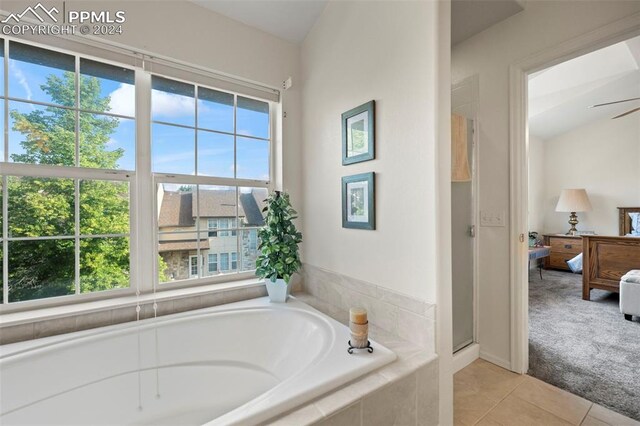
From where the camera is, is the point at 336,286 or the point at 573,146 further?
the point at 573,146

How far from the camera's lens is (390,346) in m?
1.45

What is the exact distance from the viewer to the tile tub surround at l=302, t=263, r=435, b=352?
1417 millimetres

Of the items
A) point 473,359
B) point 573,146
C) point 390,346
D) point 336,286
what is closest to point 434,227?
point 390,346

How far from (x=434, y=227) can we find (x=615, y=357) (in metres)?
2.11

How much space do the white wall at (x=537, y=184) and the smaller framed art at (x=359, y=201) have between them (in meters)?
5.49

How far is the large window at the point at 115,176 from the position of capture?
1552mm

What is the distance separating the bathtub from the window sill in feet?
0.42

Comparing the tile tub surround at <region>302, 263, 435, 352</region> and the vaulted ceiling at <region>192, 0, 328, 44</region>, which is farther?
the vaulted ceiling at <region>192, 0, 328, 44</region>

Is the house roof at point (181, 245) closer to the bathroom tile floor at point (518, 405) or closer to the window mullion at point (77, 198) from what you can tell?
the window mullion at point (77, 198)

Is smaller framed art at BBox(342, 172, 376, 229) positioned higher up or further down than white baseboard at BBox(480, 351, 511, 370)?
higher up

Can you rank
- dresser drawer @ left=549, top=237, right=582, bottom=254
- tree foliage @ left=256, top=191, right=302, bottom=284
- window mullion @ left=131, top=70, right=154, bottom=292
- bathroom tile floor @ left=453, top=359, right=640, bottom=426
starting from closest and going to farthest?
bathroom tile floor @ left=453, top=359, right=640, bottom=426 < window mullion @ left=131, top=70, right=154, bottom=292 < tree foliage @ left=256, top=191, right=302, bottom=284 < dresser drawer @ left=549, top=237, right=582, bottom=254

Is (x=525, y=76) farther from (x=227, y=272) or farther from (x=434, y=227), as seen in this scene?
(x=227, y=272)

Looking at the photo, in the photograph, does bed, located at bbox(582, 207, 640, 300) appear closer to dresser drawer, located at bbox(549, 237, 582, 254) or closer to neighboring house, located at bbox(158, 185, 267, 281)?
dresser drawer, located at bbox(549, 237, 582, 254)

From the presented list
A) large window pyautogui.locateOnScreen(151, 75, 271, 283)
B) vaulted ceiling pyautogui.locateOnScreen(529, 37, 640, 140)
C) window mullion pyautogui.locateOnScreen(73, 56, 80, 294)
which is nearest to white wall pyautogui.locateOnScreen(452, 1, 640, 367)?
vaulted ceiling pyautogui.locateOnScreen(529, 37, 640, 140)
